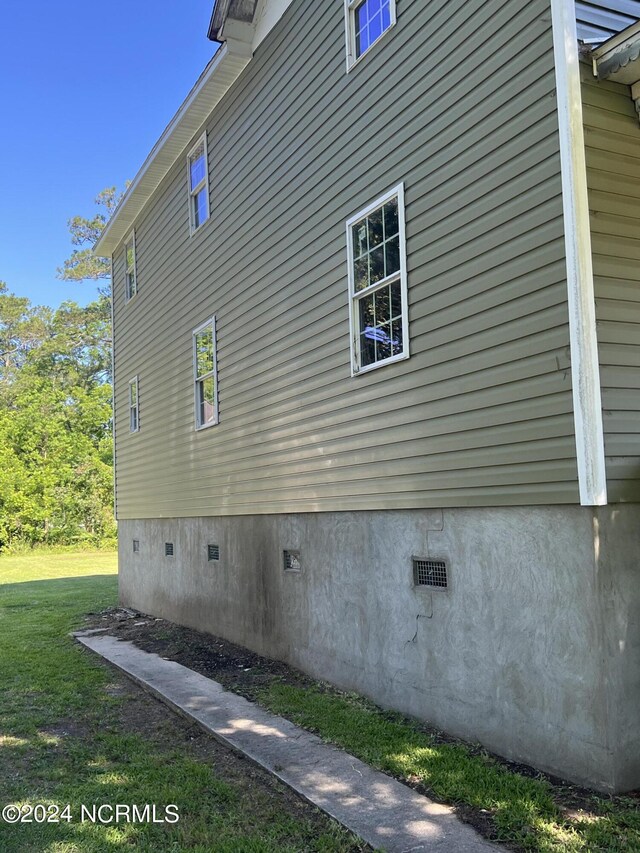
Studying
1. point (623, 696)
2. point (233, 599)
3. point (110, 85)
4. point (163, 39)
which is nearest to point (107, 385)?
point (110, 85)

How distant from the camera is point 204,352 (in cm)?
1055

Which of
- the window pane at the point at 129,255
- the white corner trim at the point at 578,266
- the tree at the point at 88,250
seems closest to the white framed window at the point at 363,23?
the white corner trim at the point at 578,266

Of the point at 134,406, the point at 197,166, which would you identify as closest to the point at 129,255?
the point at 134,406

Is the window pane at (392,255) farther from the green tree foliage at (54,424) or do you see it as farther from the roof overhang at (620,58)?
the green tree foliage at (54,424)

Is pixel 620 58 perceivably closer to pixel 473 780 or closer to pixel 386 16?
pixel 386 16

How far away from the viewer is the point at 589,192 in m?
4.37

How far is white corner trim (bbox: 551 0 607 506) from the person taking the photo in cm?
408

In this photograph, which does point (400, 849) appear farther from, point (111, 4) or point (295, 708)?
point (111, 4)

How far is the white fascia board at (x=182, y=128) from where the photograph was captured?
362 inches

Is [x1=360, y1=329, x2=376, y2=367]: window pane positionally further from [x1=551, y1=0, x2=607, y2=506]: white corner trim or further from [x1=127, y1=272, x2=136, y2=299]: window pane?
[x1=127, y1=272, x2=136, y2=299]: window pane

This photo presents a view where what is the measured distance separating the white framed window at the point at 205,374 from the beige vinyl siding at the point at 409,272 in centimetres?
24

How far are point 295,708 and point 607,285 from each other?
13.9 ft

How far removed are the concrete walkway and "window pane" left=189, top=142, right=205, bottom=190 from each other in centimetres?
752

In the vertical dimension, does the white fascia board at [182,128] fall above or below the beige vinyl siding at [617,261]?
above
